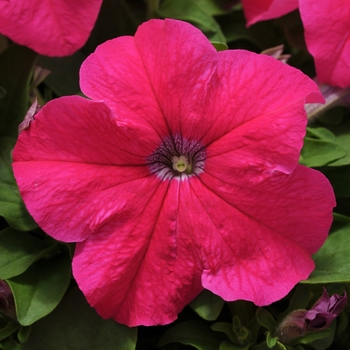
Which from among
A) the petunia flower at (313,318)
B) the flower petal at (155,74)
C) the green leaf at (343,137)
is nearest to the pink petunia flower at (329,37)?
the green leaf at (343,137)

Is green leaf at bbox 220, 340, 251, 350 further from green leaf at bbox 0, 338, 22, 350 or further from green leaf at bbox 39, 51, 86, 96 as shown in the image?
green leaf at bbox 39, 51, 86, 96

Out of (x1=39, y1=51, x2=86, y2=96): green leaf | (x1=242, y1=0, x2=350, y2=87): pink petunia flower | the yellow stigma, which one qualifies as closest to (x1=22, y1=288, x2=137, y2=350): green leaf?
the yellow stigma

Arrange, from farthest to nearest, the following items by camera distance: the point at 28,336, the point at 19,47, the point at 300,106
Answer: the point at 19,47
the point at 28,336
the point at 300,106

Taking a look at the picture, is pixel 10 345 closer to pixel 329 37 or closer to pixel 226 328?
pixel 226 328

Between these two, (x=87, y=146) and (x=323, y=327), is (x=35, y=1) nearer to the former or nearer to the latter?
(x=87, y=146)

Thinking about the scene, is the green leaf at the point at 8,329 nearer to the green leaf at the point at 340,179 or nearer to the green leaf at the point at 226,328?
the green leaf at the point at 226,328

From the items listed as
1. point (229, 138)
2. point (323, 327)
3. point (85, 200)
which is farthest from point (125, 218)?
point (323, 327)

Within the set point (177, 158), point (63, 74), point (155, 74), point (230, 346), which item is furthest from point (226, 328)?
point (63, 74)
